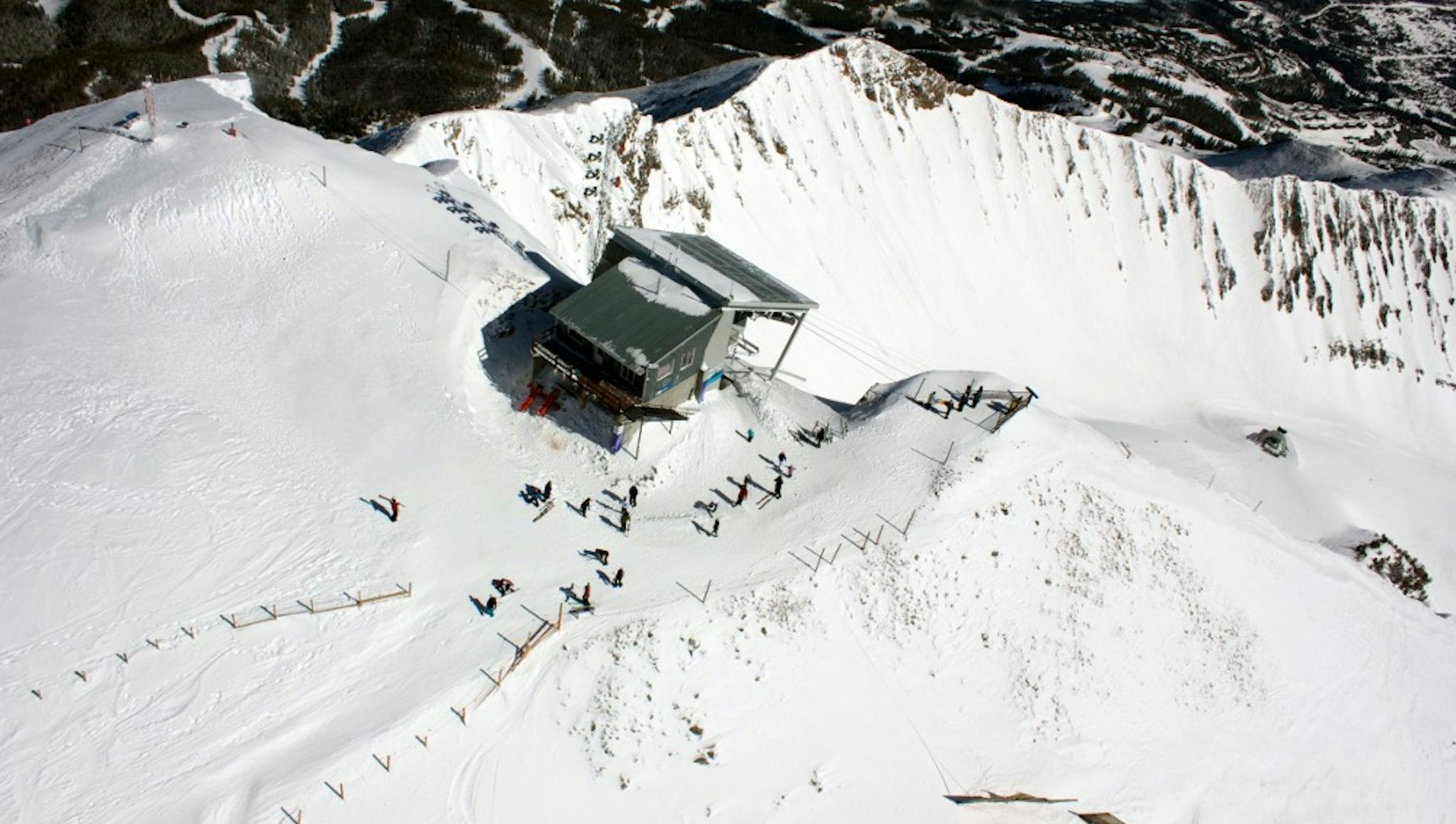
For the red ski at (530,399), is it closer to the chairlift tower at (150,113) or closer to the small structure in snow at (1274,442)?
the chairlift tower at (150,113)

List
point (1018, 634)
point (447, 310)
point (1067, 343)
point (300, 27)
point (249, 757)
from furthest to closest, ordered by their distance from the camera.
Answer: point (300, 27), point (1067, 343), point (447, 310), point (1018, 634), point (249, 757)

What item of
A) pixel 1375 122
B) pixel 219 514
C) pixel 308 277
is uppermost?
pixel 308 277

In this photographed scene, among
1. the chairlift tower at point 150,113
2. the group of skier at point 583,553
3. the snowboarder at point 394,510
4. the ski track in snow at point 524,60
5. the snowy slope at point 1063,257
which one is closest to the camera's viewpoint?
the group of skier at point 583,553

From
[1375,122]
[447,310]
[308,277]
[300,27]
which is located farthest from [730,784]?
[1375,122]


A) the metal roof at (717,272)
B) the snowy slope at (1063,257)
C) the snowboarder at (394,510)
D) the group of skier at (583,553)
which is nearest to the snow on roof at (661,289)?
the metal roof at (717,272)

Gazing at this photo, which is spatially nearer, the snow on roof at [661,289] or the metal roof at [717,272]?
the snow on roof at [661,289]

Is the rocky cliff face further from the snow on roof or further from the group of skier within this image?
the group of skier

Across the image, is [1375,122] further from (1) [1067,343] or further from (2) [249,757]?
(2) [249,757]
